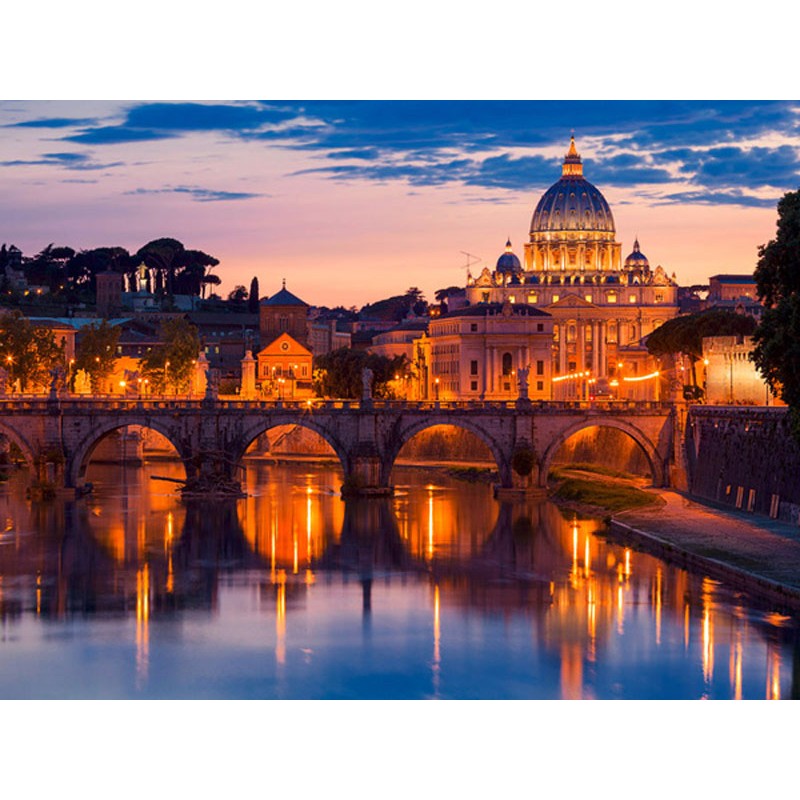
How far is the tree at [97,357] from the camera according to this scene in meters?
107

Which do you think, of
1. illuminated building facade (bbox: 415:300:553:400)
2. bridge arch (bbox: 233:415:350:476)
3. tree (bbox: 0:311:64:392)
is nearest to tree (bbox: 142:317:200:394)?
tree (bbox: 0:311:64:392)

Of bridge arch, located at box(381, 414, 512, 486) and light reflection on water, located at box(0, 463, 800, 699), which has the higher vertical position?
bridge arch, located at box(381, 414, 512, 486)

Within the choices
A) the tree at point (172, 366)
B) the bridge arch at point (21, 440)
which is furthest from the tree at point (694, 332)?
the bridge arch at point (21, 440)

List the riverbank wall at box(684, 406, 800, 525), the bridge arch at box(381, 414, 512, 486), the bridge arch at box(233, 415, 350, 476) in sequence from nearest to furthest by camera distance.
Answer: the riverbank wall at box(684, 406, 800, 525) → the bridge arch at box(381, 414, 512, 486) → the bridge arch at box(233, 415, 350, 476)

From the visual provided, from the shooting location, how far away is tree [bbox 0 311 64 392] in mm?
95625

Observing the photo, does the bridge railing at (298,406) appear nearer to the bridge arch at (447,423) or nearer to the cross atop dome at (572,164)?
the bridge arch at (447,423)

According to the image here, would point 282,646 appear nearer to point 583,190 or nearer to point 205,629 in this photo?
point 205,629

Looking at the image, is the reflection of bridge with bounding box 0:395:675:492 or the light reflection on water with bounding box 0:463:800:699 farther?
the reflection of bridge with bounding box 0:395:675:492

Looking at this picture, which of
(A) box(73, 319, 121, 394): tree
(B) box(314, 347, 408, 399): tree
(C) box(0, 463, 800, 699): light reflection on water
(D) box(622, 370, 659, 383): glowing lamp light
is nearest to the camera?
(C) box(0, 463, 800, 699): light reflection on water

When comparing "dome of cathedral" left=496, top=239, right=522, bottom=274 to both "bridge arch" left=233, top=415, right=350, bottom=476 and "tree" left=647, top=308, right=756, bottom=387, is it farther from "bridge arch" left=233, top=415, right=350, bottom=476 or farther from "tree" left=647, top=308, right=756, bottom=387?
"bridge arch" left=233, top=415, right=350, bottom=476

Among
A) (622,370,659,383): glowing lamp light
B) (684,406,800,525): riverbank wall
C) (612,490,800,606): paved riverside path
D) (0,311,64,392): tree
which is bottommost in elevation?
(612,490,800,606): paved riverside path

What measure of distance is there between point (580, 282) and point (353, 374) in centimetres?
6198

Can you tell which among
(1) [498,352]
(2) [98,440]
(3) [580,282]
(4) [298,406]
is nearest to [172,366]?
(2) [98,440]

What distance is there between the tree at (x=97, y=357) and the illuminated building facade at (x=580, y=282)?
6137cm
